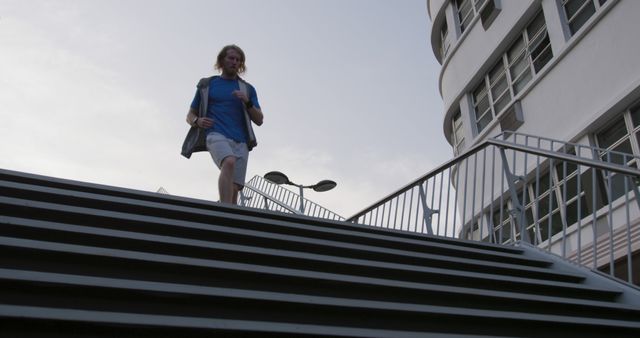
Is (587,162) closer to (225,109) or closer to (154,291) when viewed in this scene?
(225,109)

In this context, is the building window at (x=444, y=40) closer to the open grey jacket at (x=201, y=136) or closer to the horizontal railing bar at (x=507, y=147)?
the horizontal railing bar at (x=507, y=147)

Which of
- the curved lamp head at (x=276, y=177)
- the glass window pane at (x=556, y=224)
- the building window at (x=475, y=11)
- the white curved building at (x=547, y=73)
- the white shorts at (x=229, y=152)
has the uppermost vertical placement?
the building window at (x=475, y=11)

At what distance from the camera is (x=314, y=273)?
3070 mm

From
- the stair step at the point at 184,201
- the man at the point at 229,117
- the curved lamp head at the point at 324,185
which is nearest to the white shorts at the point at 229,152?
the man at the point at 229,117

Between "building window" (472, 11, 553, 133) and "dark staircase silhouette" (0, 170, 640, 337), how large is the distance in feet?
30.6

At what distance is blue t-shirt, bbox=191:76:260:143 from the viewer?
5.38 metres

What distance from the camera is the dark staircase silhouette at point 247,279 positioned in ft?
7.67

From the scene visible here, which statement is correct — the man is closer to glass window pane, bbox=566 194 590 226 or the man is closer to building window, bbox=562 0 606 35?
glass window pane, bbox=566 194 590 226

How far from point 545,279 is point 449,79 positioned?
13.1 metres

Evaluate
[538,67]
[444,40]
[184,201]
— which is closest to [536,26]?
[538,67]

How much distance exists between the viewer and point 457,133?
16766mm

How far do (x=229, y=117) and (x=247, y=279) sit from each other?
9.01ft

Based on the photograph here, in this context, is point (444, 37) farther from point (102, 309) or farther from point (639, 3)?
point (102, 309)

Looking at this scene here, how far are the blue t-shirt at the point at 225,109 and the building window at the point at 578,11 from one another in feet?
25.9
